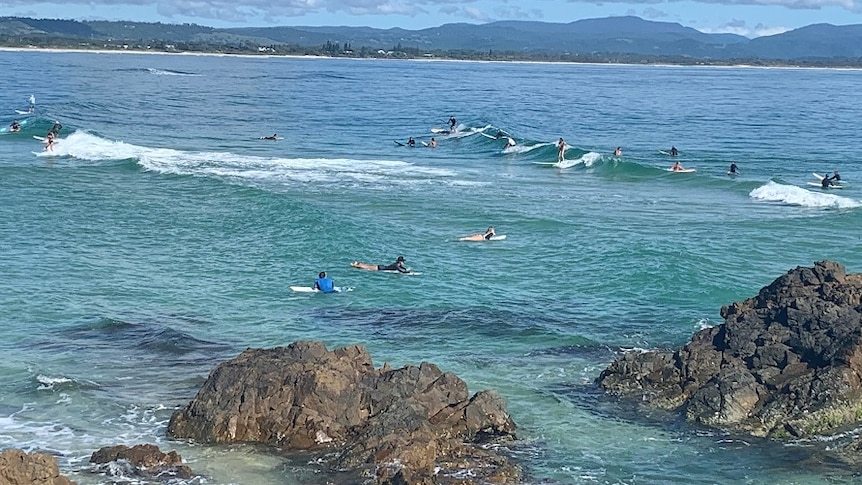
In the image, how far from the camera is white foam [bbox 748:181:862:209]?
46737mm

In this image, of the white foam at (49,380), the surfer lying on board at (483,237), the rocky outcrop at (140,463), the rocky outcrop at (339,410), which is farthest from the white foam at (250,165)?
the rocky outcrop at (140,463)

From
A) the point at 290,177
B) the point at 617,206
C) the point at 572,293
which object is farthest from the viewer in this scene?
the point at 290,177

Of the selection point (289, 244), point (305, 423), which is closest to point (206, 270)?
point (289, 244)

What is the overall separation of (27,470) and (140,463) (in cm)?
304

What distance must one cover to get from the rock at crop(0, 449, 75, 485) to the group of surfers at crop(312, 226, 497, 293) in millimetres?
14888

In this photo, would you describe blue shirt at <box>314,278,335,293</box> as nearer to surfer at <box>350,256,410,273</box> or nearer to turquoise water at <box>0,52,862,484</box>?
turquoise water at <box>0,52,862,484</box>

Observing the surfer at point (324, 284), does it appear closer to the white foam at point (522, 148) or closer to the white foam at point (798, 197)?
the white foam at point (798, 197)

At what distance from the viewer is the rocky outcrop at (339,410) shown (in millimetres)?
19297

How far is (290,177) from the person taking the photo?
5238 centimetres

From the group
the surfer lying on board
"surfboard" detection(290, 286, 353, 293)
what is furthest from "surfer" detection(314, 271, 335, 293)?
the surfer lying on board

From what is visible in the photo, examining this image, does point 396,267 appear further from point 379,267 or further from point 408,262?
point 408,262

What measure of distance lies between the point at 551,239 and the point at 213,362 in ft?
55.5

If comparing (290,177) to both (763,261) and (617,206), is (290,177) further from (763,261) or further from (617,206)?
(763,261)

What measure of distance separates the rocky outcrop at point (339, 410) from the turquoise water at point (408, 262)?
610mm
